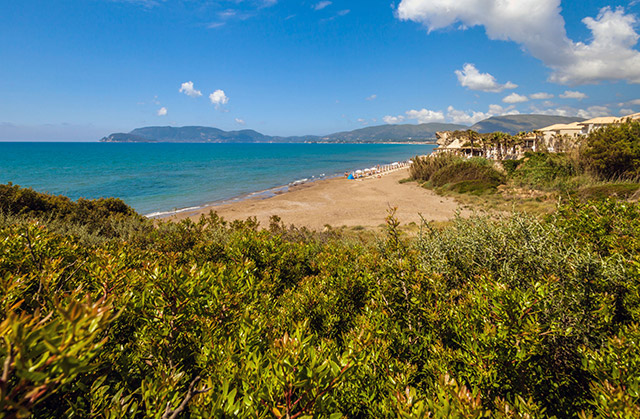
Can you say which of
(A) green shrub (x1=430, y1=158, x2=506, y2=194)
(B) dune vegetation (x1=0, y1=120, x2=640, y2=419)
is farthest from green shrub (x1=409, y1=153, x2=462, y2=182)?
(B) dune vegetation (x1=0, y1=120, x2=640, y2=419)

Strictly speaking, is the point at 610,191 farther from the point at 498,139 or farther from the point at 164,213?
the point at 498,139

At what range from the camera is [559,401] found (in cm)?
190

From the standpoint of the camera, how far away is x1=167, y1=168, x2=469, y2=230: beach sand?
68.5ft

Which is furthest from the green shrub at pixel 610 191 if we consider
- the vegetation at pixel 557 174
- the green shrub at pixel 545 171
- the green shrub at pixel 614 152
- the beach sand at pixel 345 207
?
the beach sand at pixel 345 207

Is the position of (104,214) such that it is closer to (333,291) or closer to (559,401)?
(333,291)

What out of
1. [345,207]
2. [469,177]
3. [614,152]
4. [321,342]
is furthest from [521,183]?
[321,342]

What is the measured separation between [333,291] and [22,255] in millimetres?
2829

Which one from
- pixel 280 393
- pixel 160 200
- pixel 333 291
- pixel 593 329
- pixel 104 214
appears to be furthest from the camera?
pixel 160 200

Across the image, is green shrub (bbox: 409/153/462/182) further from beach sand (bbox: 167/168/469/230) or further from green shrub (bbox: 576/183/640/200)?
green shrub (bbox: 576/183/640/200)

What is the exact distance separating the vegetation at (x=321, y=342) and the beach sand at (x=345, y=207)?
15.4 metres

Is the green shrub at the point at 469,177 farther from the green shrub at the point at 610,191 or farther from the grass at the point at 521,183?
the green shrub at the point at 610,191

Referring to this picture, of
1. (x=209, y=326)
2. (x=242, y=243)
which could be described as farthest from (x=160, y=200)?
(x=209, y=326)

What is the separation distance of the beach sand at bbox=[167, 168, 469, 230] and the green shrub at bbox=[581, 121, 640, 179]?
1064 cm

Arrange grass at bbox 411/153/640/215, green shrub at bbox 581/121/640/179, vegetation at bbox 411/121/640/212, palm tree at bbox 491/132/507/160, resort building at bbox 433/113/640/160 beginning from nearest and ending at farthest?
1. grass at bbox 411/153/640/215
2. vegetation at bbox 411/121/640/212
3. green shrub at bbox 581/121/640/179
4. palm tree at bbox 491/132/507/160
5. resort building at bbox 433/113/640/160
